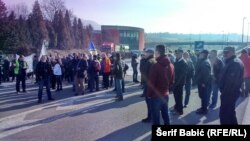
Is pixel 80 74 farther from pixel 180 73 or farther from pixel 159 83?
pixel 159 83

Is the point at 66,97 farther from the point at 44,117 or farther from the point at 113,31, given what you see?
the point at 113,31

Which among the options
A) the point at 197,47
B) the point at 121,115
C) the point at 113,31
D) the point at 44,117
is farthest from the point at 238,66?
the point at 113,31

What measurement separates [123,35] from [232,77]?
82246 mm

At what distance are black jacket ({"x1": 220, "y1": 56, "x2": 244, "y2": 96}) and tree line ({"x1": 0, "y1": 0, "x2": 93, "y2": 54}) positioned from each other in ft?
71.5

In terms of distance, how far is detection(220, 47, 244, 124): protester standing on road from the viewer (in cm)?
650

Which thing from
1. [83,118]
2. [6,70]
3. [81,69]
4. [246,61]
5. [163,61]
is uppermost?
[163,61]

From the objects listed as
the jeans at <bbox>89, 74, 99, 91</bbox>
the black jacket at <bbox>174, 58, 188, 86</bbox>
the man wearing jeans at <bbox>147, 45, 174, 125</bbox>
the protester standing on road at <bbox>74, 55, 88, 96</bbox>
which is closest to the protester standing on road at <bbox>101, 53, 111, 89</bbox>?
the jeans at <bbox>89, 74, 99, 91</bbox>

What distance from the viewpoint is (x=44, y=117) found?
9.87 metres

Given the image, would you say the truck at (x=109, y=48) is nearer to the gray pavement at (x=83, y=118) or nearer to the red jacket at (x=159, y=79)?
the gray pavement at (x=83, y=118)

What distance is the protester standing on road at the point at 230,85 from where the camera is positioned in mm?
6496

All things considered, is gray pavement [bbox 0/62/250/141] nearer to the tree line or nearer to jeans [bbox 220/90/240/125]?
jeans [bbox 220/90/240/125]

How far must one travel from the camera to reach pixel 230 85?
650 centimetres

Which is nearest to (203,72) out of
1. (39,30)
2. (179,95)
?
(179,95)

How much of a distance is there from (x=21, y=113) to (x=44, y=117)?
1210 millimetres
